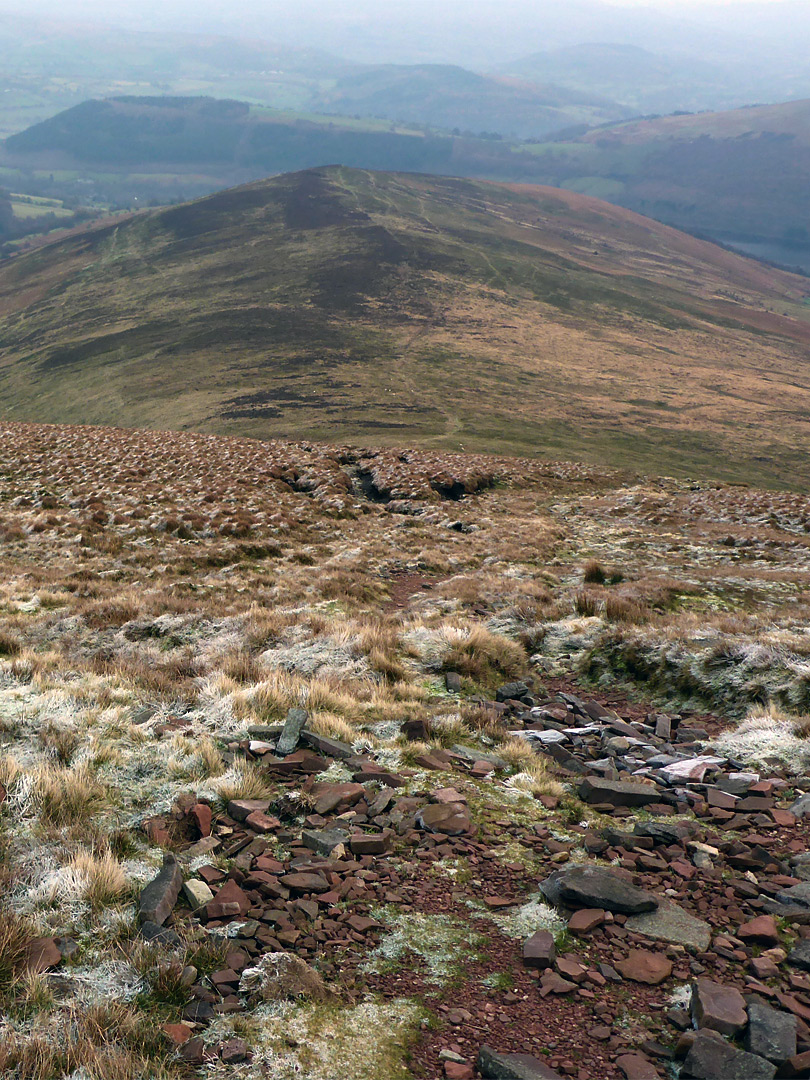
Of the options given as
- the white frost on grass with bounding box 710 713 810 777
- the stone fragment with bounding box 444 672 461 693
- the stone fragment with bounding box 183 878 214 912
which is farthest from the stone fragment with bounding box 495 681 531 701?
the stone fragment with bounding box 183 878 214 912

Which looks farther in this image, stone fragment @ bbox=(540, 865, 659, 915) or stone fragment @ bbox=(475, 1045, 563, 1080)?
stone fragment @ bbox=(540, 865, 659, 915)

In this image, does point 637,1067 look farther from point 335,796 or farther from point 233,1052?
point 335,796

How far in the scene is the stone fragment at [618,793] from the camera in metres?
7.37

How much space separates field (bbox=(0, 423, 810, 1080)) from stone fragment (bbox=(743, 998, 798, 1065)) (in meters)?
0.11

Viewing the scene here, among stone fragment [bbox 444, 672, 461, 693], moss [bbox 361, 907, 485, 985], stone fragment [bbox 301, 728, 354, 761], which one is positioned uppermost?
moss [bbox 361, 907, 485, 985]

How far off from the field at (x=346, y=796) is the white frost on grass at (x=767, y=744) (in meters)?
0.04

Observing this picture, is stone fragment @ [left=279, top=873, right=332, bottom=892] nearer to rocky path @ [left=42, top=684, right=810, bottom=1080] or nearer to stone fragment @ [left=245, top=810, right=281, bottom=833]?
rocky path @ [left=42, top=684, right=810, bottom=1080]

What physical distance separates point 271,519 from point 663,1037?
2246 cm

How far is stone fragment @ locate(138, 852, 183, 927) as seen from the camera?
500 cm

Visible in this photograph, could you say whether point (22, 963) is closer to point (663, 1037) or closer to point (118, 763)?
point (118, 763)

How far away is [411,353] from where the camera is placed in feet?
409

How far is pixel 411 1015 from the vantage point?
173 inches

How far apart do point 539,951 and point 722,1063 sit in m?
1.29

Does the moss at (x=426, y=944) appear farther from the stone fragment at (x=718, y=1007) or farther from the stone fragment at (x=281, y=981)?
the stone fragment at (x=718, y=1007)
